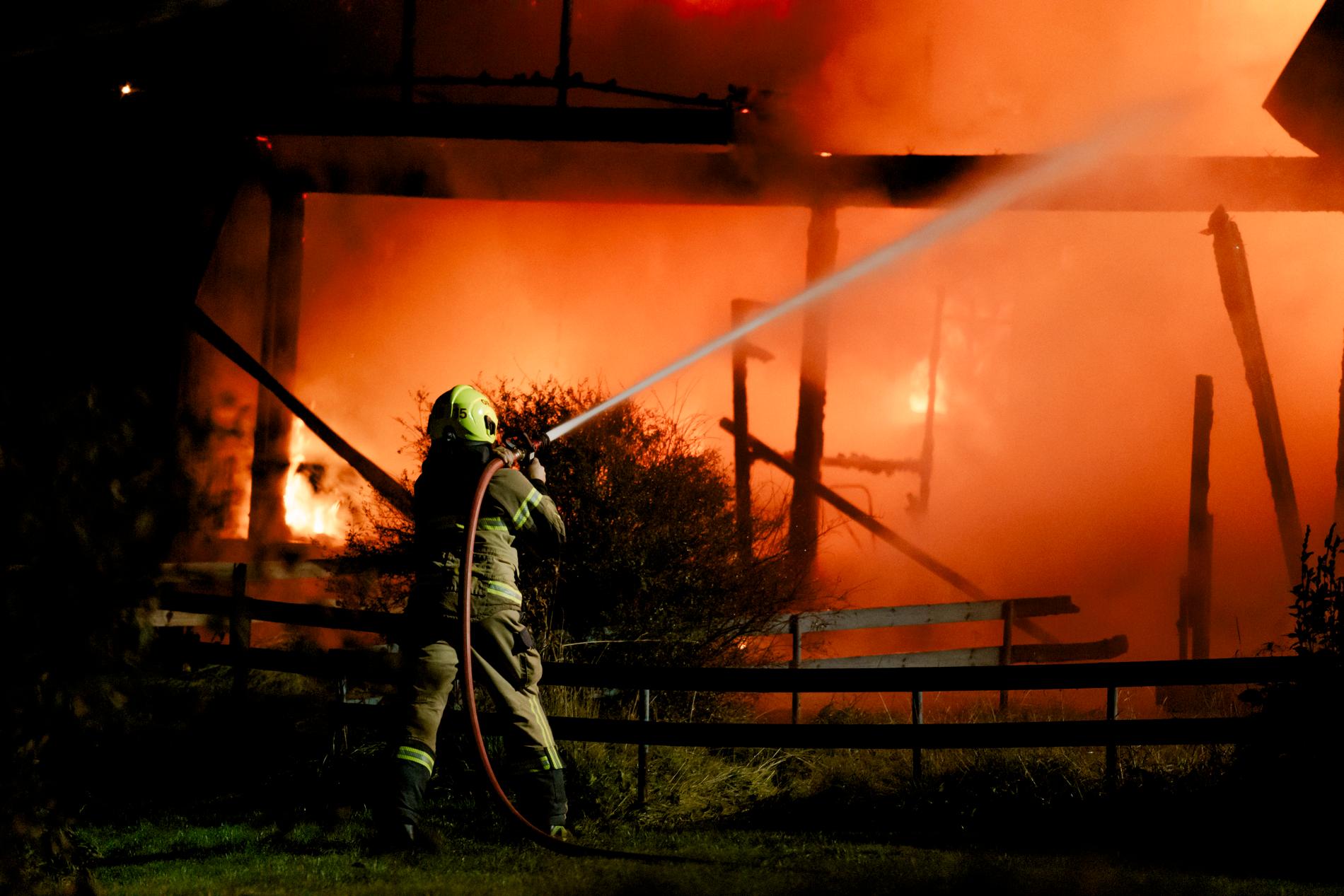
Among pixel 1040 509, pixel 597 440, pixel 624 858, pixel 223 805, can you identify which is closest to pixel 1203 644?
pixel 1040 509

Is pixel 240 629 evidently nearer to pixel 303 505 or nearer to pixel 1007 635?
pixel 303 505

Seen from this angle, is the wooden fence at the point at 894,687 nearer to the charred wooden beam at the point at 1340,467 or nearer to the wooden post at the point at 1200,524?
the wooden post at the point at 1200,524

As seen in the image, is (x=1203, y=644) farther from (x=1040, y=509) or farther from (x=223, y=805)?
(x=223, y=805)

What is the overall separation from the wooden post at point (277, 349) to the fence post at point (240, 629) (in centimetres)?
511

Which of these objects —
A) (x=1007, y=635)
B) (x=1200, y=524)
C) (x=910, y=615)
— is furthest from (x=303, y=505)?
(x=1200, y=524)

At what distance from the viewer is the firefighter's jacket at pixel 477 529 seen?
5160 millimetres

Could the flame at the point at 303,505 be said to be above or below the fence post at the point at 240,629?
above

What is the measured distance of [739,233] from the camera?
43.0 feet

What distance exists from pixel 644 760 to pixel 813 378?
610 centimetres

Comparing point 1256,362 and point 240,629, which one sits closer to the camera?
point 240,629

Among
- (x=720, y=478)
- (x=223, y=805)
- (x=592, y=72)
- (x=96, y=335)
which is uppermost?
(x=592, y=72)

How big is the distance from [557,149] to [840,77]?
3.36 metres

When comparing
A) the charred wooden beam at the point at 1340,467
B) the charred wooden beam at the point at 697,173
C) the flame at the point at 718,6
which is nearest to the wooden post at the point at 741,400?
the charred wooden beam at the point at 697,173

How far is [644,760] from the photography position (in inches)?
231
